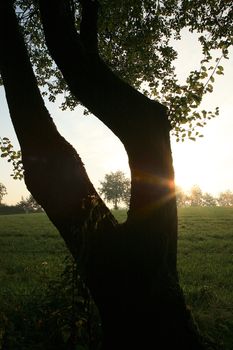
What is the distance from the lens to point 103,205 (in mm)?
5645

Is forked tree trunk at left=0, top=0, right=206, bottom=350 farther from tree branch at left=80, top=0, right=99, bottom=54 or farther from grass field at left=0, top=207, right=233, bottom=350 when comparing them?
grass field at left=0, top=207, right=233, bottom=350

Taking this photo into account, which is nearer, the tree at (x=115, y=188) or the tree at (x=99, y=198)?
the tree at (x=99, y=198)

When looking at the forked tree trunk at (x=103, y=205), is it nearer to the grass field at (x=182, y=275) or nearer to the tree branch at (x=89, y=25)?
the tree branch at (x=89, y=25)

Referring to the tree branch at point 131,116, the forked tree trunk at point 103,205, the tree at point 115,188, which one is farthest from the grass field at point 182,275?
the tree at point 115,188

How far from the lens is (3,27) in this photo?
233 inches

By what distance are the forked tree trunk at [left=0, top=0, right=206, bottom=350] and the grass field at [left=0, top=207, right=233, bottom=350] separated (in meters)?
1.08

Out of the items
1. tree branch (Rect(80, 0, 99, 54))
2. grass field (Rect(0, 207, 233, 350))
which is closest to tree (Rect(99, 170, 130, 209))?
grass field (Rect(0, 207, 233, 350))

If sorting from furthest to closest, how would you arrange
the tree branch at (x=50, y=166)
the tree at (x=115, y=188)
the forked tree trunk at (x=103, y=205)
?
the tree at (x=115, y=188), the tree branch at (x=50, y=166), the forked tree trunk at (x=103, y=205)

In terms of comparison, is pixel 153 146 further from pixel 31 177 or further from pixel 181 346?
pixel 181 346

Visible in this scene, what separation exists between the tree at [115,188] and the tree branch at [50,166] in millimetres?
146953

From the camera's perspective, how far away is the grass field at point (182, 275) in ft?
28.1

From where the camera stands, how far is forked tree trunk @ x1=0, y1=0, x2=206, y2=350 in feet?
16.6

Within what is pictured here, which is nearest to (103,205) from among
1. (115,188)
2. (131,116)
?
(131,116)

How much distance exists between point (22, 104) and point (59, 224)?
1.81 m
